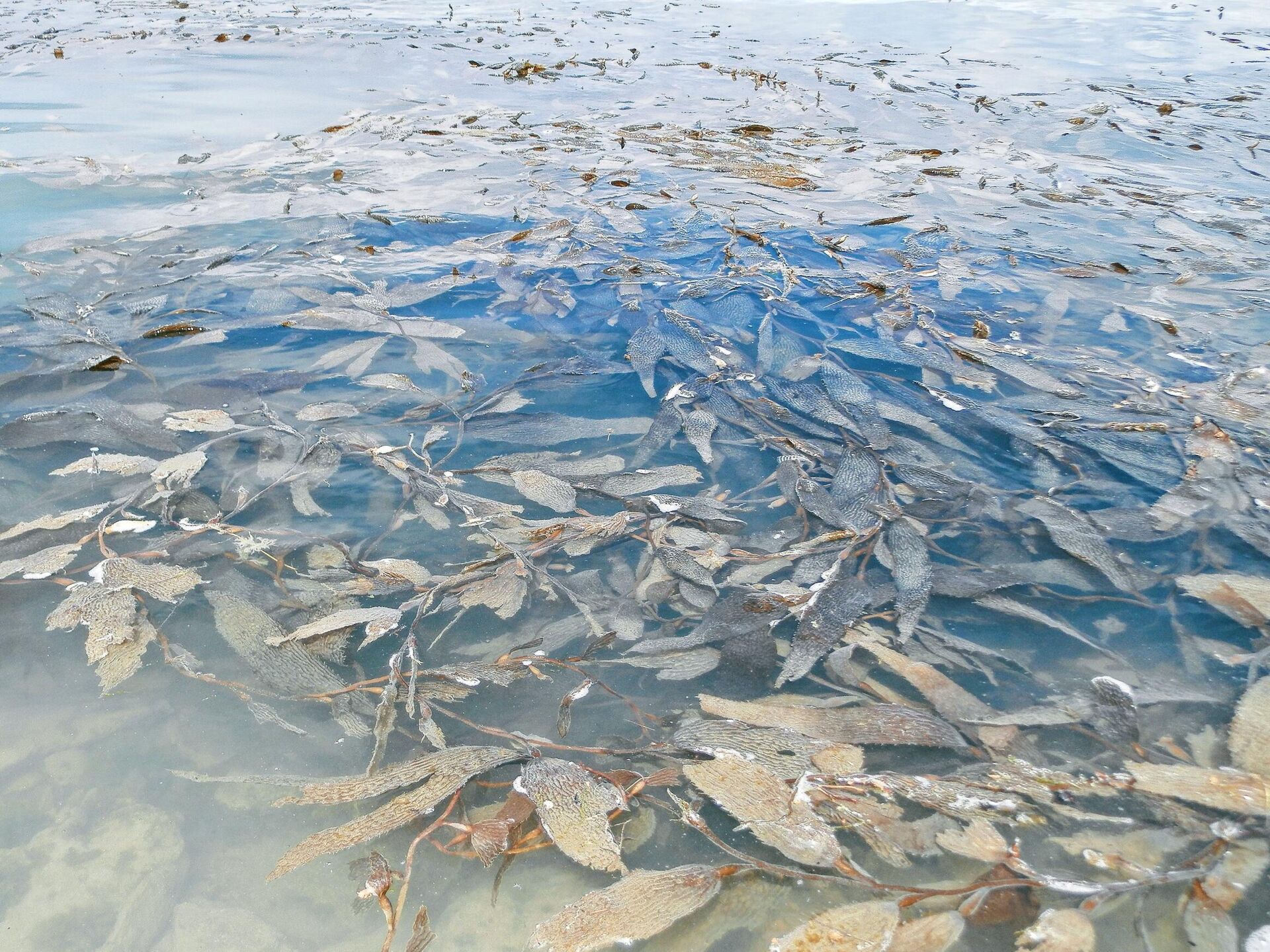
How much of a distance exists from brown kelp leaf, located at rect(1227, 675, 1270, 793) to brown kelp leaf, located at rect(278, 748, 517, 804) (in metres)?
1.20

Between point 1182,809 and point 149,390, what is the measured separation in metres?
2.62

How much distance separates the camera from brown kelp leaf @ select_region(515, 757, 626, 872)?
1.17 metres

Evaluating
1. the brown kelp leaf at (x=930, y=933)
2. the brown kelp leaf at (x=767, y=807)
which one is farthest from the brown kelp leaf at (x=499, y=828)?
the brown kelp leaf at (x=930, y=933)

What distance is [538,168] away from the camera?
4.31 metres

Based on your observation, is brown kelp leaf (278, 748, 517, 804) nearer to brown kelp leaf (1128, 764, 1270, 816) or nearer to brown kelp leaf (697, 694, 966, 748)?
brown kelp leaf (697, 694, 966, 748)

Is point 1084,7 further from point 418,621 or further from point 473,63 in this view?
point 418,621

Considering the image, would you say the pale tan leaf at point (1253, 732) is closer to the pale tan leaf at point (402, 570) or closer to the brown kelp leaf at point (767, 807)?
the brown kelp leaf at point (767, 807)

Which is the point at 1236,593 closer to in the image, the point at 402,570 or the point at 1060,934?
the point at 1060,934

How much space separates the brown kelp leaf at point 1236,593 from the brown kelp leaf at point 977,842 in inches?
32.7

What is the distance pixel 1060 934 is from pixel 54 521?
2072 mm

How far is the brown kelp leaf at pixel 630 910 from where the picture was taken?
107 centimetres

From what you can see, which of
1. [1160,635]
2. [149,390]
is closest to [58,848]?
[149,390]

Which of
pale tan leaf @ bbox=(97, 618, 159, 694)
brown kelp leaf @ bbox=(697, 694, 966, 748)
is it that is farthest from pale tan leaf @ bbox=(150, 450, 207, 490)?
brown kelp leaf @ bbox=(697, 694, 966, 748)

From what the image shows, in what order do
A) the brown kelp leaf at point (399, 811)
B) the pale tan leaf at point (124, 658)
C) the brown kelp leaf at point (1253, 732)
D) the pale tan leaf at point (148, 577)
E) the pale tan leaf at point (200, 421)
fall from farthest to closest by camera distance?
the pale tan leaf at point (200, 421), the pale tan leaf at point (148, 577), the pale tan leaf at point (124, 658), the brown kelp leaf at point (1253, 732), the brown kelp leaf at point (399, 811)
